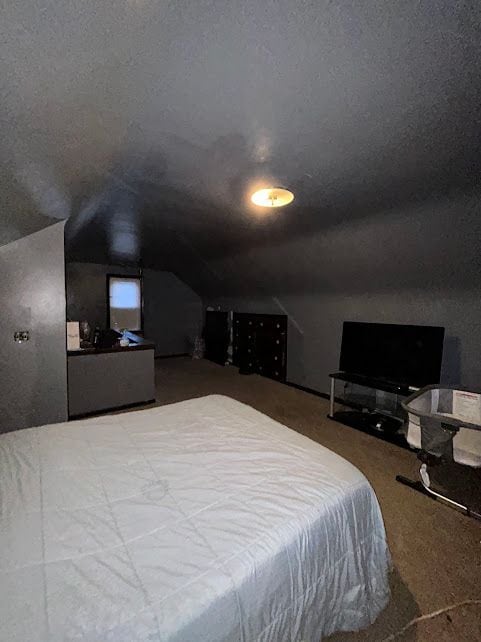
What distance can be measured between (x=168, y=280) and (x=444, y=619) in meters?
6.78

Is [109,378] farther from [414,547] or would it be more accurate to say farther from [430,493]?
[430,493]

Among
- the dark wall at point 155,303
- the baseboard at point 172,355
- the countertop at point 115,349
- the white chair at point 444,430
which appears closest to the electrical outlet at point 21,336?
the countertop at point 115,349

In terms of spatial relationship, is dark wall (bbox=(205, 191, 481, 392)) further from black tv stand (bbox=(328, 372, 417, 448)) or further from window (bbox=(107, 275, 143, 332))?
window (bbox=(107, 275, 143, 332))

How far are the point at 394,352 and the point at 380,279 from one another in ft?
2.76

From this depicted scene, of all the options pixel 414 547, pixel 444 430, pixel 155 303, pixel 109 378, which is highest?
pixel 155 303

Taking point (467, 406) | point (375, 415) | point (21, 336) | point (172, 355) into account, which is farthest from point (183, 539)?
point (172, 355)

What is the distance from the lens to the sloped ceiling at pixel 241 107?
0.85 metres

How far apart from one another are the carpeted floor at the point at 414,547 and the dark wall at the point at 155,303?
4.37m

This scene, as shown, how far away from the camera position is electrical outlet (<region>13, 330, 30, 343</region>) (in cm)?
251

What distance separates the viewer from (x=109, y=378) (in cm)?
347

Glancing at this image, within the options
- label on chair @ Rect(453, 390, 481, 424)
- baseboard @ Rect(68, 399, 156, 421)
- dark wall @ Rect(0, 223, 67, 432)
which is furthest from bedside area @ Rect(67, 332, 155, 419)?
label on chair @ Rect(453, 390, 481, 424)

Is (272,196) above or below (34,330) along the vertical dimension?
above

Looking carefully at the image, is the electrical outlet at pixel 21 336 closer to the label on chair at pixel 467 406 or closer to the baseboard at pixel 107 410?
the baseboard at pixel 107 410

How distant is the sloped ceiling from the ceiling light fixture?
0.21ft
